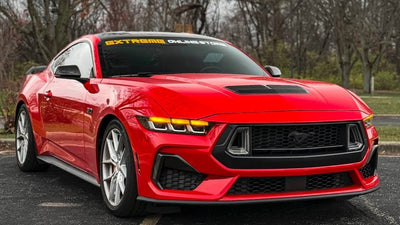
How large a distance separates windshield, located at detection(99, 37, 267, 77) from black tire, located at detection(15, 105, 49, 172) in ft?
5.36

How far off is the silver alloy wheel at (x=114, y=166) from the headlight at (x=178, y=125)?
1.35 feet

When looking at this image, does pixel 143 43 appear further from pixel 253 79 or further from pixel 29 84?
pixel 29 84

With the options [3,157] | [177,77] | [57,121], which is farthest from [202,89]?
[3,157]

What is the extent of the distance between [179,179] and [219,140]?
0.39 m

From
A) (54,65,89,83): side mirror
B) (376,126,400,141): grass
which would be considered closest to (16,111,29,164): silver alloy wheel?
(54,65,89,83): side mirror

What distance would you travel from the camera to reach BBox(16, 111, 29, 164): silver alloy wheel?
645cm

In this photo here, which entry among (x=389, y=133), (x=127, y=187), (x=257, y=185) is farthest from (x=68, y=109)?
(x=389, y=133)

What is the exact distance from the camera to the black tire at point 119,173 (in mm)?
4008

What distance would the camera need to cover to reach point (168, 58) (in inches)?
209

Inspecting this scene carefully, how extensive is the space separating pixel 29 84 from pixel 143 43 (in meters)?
1.90

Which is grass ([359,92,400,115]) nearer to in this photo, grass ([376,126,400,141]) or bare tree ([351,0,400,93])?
grass ([376,126,400,141])

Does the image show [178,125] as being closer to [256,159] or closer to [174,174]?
[174,174]

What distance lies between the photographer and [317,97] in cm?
411

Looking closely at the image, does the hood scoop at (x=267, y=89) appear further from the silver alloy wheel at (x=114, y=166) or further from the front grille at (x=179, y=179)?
the silver alloy wheel at (x=114, y=166)
